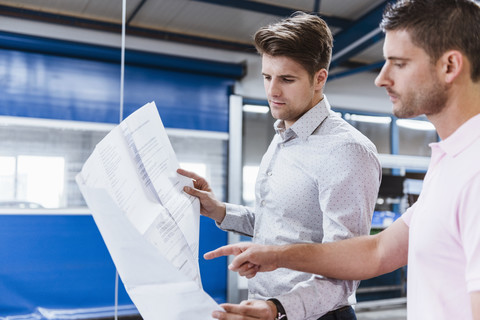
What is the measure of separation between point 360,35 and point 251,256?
4761 mm

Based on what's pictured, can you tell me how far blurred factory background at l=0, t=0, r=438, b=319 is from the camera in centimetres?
494

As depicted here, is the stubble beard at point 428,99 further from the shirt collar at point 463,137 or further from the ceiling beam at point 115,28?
the ceiling beam at point 115,28

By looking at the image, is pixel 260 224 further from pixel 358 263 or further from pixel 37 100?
pixel 37 100

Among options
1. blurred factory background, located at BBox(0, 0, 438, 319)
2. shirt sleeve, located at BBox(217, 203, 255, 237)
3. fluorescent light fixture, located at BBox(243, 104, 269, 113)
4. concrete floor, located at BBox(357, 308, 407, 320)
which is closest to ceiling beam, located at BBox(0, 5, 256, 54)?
blurred factory background, located at BBox(0, 0, 438, 319)

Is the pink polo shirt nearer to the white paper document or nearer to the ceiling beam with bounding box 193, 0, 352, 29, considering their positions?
the white paper document

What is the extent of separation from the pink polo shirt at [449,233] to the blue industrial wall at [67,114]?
15.8ft

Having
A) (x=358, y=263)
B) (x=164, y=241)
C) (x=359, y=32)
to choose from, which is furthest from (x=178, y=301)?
(x=359, y=32)

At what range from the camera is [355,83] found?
696cm

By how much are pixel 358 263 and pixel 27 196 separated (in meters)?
4.67

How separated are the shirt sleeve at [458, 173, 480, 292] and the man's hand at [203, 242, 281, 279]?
0.46m

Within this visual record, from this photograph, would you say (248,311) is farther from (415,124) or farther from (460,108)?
(415,124)

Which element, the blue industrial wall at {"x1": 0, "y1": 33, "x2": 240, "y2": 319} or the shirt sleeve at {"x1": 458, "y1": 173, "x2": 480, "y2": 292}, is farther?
the blue industrial wall at {"x1": 0, "y1": 33, "x2": 240, "y2": 319}

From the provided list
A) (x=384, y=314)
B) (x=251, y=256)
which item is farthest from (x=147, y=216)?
(x=384, y=314)

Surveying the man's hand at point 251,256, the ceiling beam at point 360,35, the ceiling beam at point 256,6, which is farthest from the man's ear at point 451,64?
the ceiling beam at point 256,6
